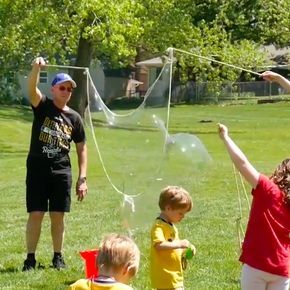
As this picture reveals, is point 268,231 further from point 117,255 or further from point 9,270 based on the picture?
point 9,270

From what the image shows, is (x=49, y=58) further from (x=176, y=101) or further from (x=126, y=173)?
(x=176, y=101)

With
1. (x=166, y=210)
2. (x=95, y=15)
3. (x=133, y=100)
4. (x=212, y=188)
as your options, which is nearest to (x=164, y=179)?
(x=166, y=210)

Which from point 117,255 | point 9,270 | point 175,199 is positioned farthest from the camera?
point 9,270

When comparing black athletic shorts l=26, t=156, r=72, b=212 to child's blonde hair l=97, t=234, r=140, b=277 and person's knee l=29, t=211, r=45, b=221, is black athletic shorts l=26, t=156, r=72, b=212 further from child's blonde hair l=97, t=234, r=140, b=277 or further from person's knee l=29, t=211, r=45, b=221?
child's blonde hair l=97, t=234, r=140, b=277

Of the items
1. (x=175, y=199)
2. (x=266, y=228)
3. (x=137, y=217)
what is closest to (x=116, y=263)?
(x=266, y=228)

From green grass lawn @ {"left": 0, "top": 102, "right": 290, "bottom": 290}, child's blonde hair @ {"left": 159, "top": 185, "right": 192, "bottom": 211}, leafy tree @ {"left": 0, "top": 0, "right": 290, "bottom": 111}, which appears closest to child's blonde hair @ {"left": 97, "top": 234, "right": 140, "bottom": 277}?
child's blonde hair @ {"left": 159, "top": 185, "right": 192, "bottom": 211}

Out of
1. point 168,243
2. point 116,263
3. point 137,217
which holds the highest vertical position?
point 116,263

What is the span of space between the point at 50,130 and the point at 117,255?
3.98 m

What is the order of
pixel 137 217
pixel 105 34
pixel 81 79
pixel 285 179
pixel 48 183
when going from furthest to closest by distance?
pixel 81 79 → pixel 105 34 → pixel 48 183 → pixel 137 217 → pixel 285 179

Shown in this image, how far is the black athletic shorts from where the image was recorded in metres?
7.73

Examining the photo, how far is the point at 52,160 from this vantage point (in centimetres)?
771

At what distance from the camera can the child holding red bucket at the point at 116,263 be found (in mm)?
3793

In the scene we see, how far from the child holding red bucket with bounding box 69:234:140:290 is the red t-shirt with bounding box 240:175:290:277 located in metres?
1.42

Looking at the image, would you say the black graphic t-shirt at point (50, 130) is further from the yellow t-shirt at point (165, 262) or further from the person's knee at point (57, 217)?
the yellow t-shirt at point (165, 262)
